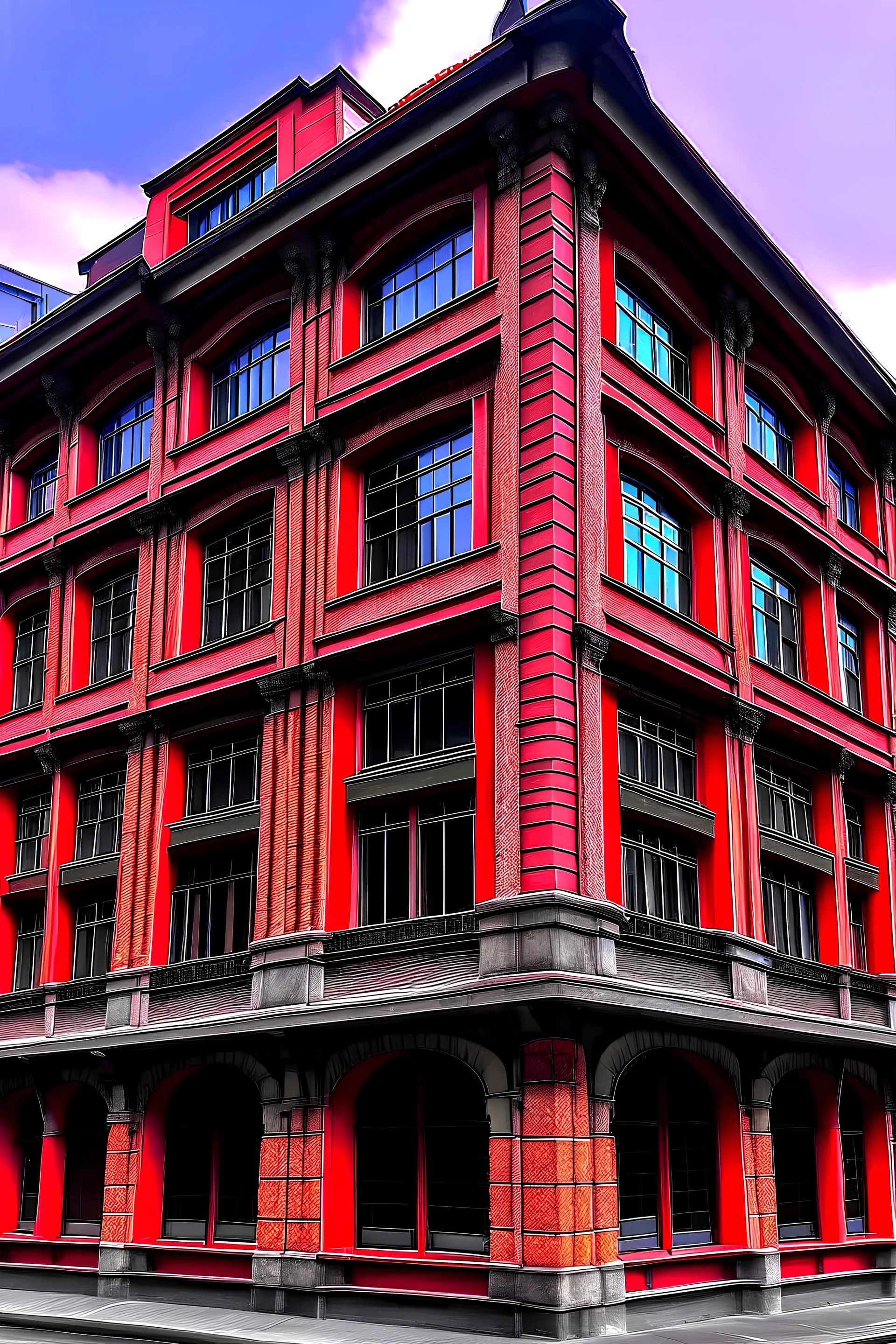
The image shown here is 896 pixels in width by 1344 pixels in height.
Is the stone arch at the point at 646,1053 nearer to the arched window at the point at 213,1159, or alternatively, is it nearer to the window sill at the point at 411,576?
the arched window at the point at 213,1159

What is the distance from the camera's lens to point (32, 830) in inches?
1233

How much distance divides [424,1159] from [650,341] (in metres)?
15.1

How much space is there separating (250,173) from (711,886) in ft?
58.5

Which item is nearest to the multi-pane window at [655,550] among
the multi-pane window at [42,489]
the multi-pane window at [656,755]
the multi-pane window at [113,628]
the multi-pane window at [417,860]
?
the multi-pane window at [656,755]

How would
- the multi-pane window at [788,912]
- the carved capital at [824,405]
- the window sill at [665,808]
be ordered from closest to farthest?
1. the window sill at [665,808]
2. the multi-pane window at [788,912]
3. the carved capital at [824,405]

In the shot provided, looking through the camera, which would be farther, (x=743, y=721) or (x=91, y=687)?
(x=91, y=687)

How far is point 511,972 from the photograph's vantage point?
20.0 meters

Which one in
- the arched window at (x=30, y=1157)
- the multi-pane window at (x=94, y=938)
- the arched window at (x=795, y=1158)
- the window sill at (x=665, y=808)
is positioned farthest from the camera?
the multi-pane window at (x=94, y=938)

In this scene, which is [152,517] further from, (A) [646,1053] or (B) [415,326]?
(A) [646,1053]

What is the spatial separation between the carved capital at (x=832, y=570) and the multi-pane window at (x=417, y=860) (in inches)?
491

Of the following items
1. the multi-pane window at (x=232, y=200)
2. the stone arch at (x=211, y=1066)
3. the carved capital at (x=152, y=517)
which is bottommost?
the stone arch at (x=211, y=1066)

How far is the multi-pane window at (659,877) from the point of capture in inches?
905

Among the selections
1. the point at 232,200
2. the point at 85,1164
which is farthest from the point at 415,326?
the point at 85,1164

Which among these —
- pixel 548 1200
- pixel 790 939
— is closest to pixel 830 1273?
pixel 790 939
